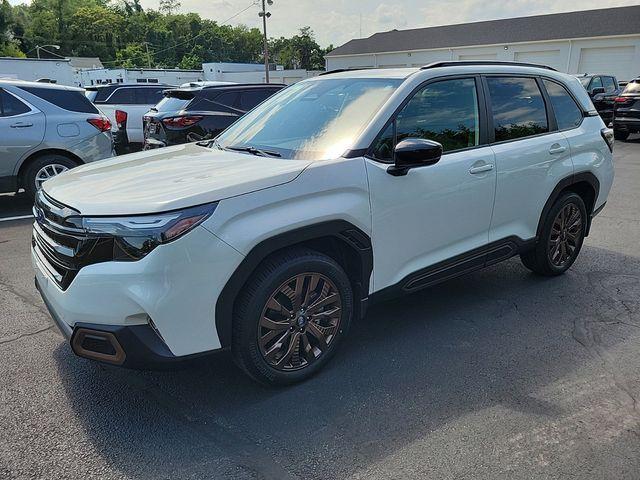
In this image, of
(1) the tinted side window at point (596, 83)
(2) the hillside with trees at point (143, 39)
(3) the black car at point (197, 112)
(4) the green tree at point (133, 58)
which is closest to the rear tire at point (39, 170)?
(3) the black car at point (197, 112)

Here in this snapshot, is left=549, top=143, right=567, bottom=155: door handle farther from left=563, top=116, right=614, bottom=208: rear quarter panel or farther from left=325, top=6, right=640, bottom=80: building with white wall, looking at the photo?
left=325, top=6, right=640, bottom=80: building with white wall

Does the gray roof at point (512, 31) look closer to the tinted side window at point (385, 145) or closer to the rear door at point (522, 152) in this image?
the rear door at point (522, 152)

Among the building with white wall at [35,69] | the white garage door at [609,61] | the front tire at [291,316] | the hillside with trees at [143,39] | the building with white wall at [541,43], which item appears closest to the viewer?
the front tire at [291,316]

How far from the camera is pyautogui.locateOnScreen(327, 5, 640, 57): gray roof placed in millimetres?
31812

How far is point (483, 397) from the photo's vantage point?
2.94 metres

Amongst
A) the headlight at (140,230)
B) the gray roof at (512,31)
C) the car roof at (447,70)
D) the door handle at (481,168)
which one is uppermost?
the gray roof at (512,31)

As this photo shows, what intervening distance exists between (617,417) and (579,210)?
2443 millimetres

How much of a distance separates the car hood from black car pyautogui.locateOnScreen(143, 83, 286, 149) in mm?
5365

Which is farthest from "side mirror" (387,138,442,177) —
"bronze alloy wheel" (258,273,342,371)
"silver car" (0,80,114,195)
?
"silver car" (0,80,114,195)

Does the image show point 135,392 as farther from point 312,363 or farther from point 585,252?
point 585,252

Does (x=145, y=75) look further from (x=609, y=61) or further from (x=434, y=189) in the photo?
(x=434, y=189)

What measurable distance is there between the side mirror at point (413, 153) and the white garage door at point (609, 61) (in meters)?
32.6

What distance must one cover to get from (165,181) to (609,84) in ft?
68.6

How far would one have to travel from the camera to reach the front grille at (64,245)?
100 inches
